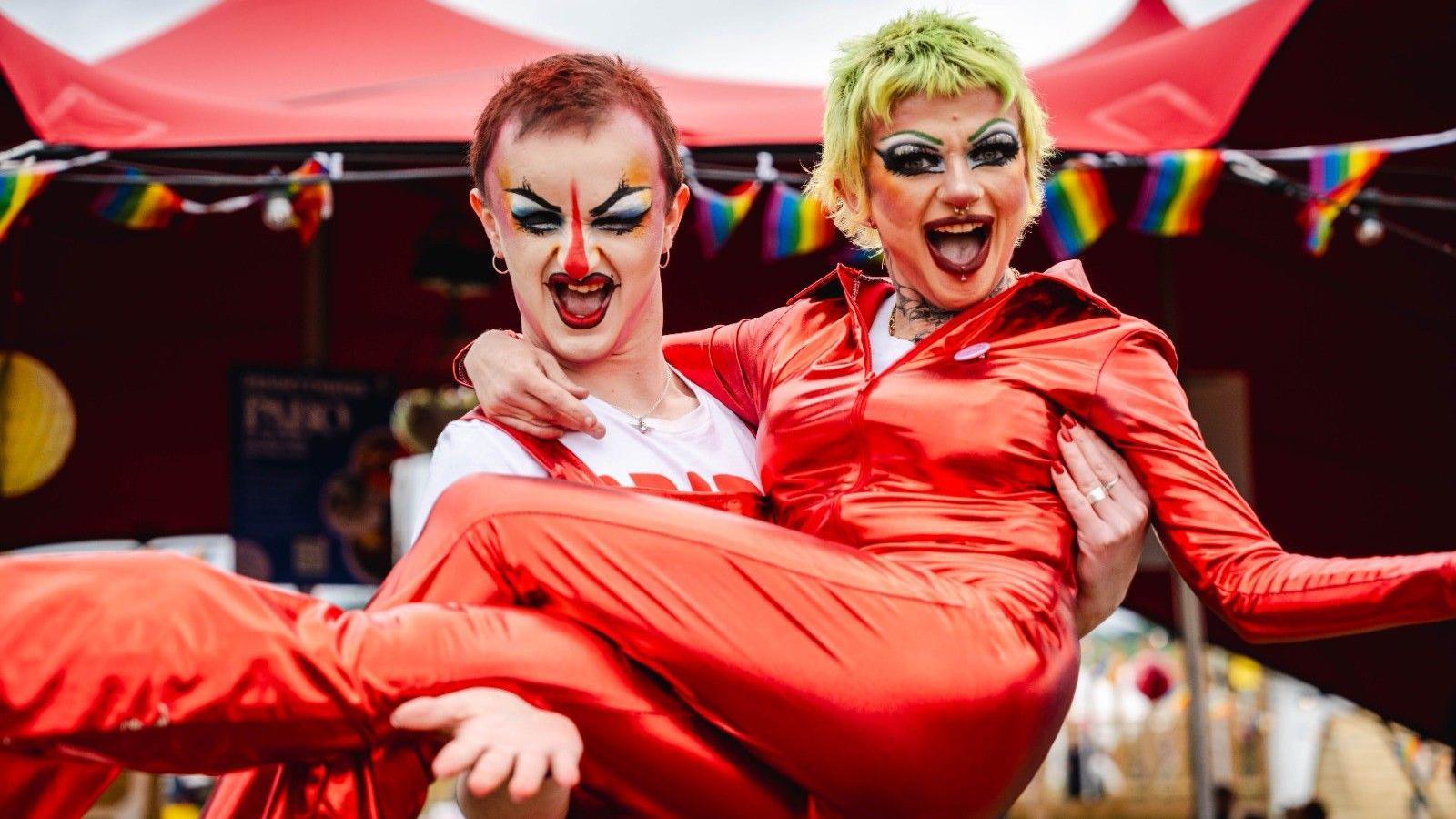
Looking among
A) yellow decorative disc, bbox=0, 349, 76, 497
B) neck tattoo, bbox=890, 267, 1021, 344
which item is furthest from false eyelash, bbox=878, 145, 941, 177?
yellow decorative disc, bbox=0, 349, 76, 497

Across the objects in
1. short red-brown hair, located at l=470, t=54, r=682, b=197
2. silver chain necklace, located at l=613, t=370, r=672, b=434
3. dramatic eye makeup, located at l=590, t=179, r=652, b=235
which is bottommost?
silver chain necklace, located at l=613, t=370, r=672, b=434

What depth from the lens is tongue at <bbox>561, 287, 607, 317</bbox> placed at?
2.14m

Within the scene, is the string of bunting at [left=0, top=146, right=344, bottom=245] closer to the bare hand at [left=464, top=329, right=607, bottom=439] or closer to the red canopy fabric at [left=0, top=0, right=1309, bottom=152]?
the red canopy fabric at [left=0, top=0, right=1309, bottom=152]

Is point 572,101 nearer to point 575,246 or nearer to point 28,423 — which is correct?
point 575,246

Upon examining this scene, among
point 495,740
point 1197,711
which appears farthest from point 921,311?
point 1197,711

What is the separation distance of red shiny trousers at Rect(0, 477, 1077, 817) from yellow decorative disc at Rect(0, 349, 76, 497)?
13.9ft

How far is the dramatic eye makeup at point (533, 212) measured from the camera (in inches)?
81.5

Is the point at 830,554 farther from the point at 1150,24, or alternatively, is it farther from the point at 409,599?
the point at 1150,24

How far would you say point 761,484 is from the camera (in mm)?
2250

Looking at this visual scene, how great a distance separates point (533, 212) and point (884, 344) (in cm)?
59

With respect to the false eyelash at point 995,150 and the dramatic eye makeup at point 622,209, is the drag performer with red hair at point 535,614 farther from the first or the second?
the false eyelash at point 995,150

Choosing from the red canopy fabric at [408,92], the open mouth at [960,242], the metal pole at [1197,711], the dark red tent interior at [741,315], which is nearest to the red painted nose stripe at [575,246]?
the open mouth at [960,242]

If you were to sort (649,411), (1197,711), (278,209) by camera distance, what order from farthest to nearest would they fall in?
(1197,711) → (278,209) → (649,411)

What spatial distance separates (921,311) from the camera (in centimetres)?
230
